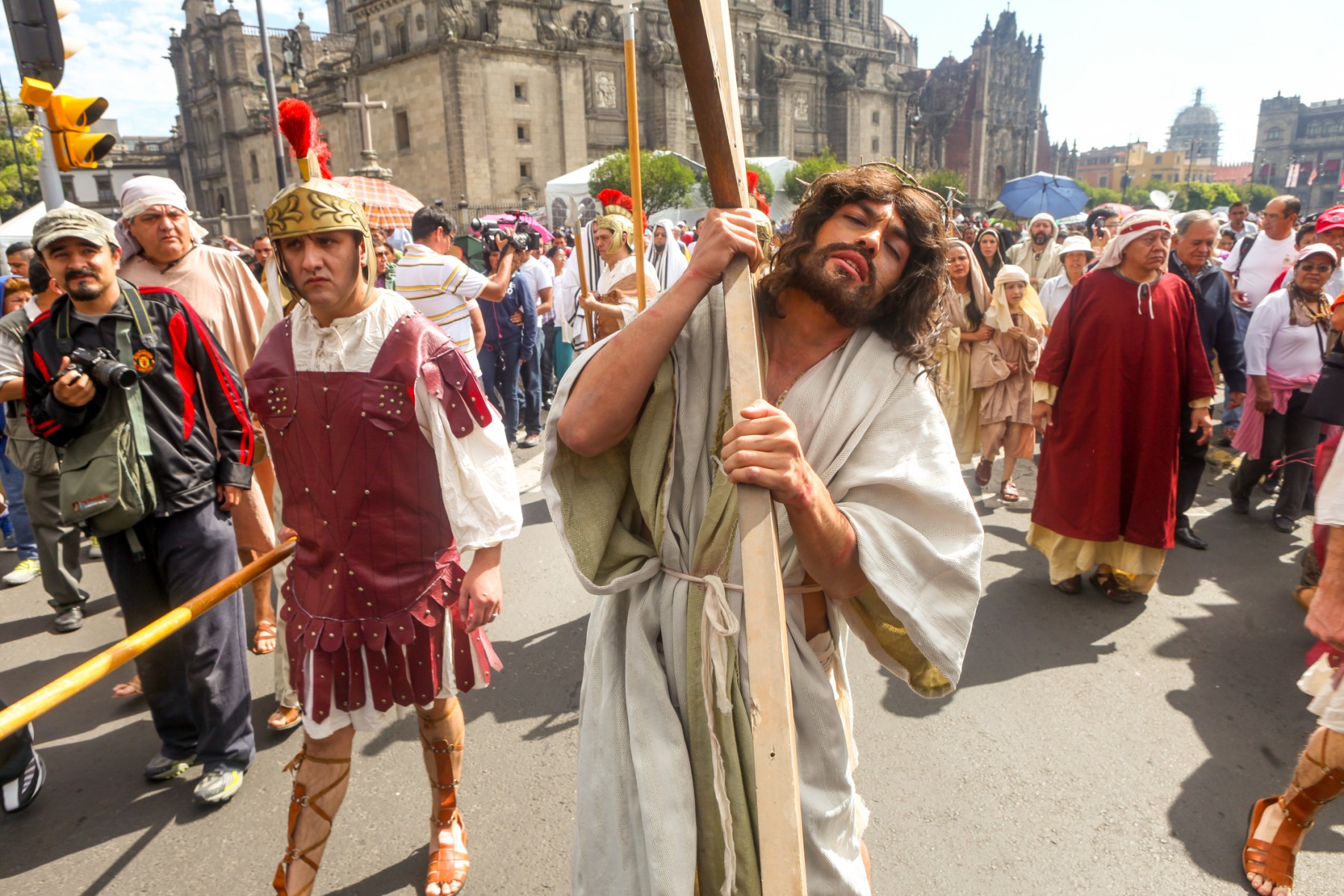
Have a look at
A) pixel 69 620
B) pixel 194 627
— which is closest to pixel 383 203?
pixel 69 620

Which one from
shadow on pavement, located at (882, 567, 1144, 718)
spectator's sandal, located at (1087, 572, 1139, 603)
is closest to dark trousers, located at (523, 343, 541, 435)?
shadow on pavement, located at (882, 567, 1144, 718)

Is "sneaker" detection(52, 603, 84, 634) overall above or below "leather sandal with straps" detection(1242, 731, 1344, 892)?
below

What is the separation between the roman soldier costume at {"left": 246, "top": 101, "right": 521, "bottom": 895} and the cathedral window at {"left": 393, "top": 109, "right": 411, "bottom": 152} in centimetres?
4692

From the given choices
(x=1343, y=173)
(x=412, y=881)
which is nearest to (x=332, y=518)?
(x=412, y=881)

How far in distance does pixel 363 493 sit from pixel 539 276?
→ 7.67 meters

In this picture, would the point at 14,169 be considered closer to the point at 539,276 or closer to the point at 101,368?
the point at 539,276

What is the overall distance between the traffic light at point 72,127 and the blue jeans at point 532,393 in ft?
14.1

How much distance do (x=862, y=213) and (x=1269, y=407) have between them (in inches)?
227

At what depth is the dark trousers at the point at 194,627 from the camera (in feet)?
9.98

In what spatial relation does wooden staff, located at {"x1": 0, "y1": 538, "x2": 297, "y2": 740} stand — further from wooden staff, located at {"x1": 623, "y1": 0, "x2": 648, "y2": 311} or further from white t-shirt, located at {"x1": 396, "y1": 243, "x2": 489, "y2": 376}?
white t-shirt, located at {"x1": 396, "y1": 243, "x2": 489, "y2": 376}

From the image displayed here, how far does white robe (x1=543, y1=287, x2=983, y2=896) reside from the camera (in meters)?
1.57

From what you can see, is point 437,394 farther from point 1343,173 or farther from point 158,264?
point 1343,173

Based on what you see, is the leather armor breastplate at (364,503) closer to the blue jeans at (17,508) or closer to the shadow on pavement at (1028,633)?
the shadow on pavement at (1028,633)

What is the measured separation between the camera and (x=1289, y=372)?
586cm
